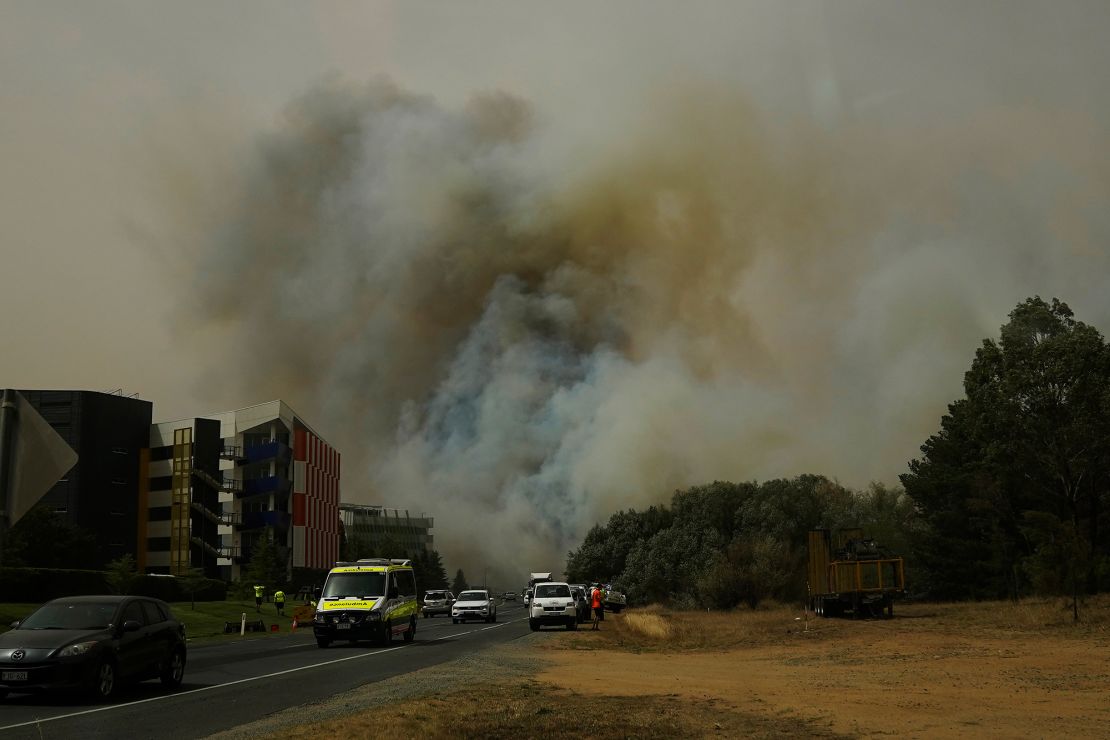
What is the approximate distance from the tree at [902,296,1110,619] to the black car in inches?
1533

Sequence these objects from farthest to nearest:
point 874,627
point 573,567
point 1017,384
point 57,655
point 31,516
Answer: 1. point 573,567
2. point 31,516
3. point 1017,384
4. point 874,627
5. point 57,655

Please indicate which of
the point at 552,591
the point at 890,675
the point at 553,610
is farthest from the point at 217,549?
the point at 890,675

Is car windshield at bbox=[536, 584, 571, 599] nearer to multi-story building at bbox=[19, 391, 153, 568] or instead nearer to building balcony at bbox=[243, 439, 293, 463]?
multi-story building at bbox=[19, 391, 153, 568]

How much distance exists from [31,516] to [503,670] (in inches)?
2094

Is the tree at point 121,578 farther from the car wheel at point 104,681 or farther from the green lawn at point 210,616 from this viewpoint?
the car wheel at point 104,681

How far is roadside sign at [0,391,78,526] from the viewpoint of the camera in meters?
6.98

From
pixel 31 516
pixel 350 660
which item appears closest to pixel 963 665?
pixel 350 660

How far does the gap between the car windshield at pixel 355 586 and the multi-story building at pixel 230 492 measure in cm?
5510

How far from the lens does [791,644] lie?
3253 centimetres

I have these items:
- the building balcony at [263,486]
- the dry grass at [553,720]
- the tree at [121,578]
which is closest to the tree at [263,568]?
the building balcony at [263,486]

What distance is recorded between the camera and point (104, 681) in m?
16.8

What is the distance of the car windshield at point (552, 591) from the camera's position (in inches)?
1715

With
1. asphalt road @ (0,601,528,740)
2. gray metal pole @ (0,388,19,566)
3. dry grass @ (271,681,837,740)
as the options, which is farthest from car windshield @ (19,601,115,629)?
gray metal pole @ (0,388,19,566)

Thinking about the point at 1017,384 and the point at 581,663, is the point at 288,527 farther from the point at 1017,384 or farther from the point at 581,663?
the point at 581,663
